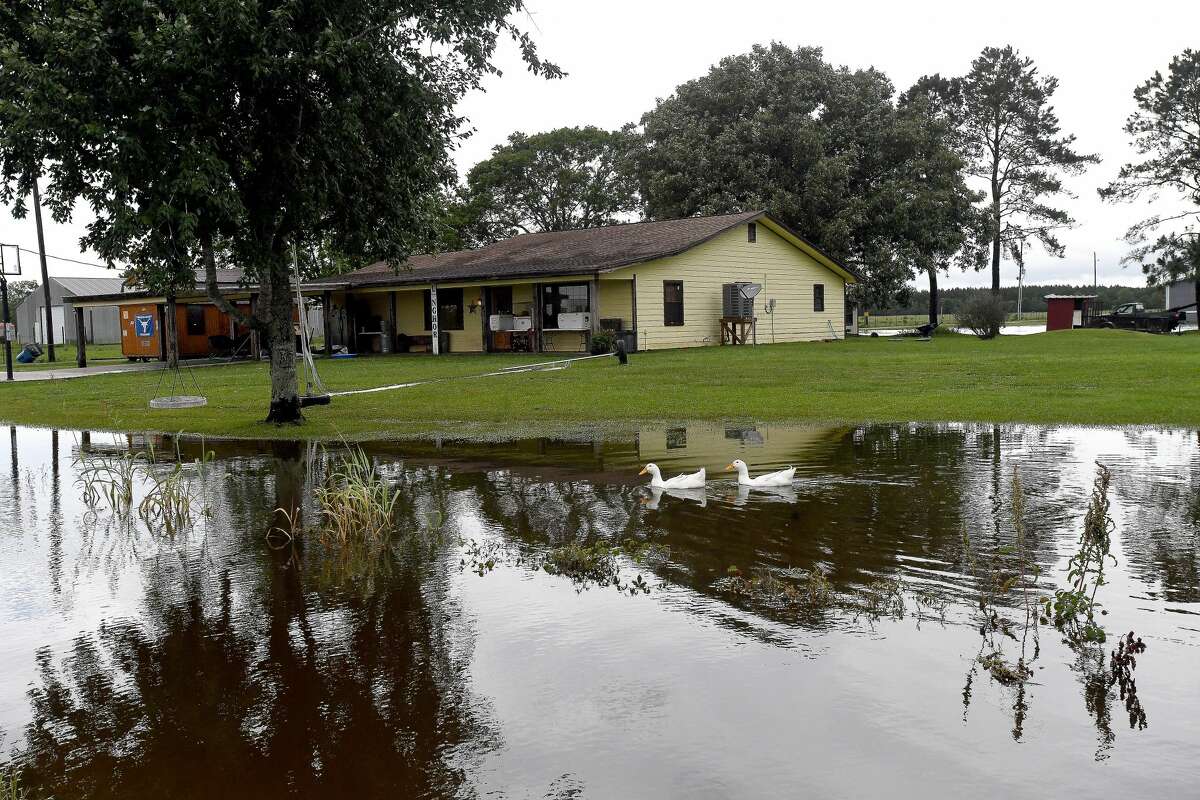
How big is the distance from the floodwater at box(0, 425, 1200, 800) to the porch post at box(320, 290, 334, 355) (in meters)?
30.3

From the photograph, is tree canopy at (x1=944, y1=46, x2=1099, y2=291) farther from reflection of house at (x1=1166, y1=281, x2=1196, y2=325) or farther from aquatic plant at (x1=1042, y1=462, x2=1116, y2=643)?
aquatic plant at (x1=1042, y1=462, x2=1116, y2=643)

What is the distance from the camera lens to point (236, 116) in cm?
1524

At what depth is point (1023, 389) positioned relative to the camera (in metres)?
19.3

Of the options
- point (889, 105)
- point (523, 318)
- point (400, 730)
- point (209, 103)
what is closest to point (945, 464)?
point (400, 730)

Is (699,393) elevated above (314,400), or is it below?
below

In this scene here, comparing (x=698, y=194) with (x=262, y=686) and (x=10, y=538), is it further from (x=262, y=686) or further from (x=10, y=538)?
(x=262, y=686)

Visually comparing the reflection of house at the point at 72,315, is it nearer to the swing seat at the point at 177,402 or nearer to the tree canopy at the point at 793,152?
the tree canopy at the point at 793,152

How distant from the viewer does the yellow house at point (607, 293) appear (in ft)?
113

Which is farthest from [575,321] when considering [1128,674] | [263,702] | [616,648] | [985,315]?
[1128,674]

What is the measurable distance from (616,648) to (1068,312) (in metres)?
47.8

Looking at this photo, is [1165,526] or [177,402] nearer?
[1165,526]

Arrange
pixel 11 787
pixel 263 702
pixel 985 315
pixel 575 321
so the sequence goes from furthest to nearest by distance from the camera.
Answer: pixel 985 315
pixel 575 321
pixel 263 702
pixel 11 787

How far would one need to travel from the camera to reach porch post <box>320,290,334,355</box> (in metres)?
40.9

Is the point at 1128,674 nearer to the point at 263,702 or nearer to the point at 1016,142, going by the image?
the point at 263,702
